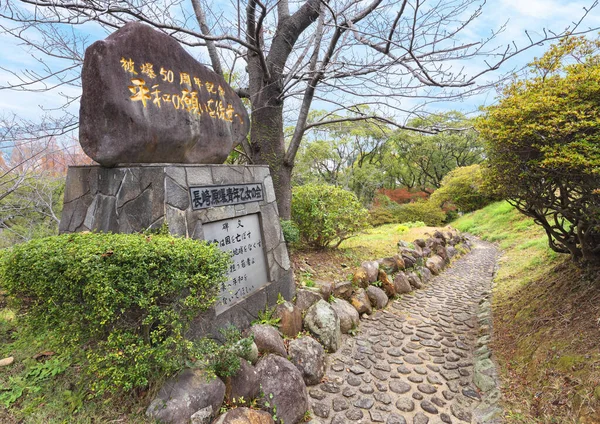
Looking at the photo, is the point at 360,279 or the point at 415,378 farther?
the point at 360,279

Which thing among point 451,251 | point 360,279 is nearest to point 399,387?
point 360,279

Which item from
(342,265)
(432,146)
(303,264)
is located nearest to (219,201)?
(303,264)

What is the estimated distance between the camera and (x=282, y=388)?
8.91ft

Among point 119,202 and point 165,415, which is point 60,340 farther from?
point 119,202

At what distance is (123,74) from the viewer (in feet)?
8.95

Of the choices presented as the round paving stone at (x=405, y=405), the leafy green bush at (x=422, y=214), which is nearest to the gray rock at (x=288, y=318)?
the round paving stone at (x=405, y=405)

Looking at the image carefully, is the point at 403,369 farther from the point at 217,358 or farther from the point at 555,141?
the point at 555,141

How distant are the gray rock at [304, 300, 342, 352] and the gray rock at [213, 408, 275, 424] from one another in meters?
1.43

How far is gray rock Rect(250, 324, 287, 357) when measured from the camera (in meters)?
3.06

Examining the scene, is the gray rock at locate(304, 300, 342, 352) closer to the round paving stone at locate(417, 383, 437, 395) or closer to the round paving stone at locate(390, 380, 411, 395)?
the round paving stone at locate(390, 380, 411, 395)

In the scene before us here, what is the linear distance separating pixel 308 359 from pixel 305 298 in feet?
3.01

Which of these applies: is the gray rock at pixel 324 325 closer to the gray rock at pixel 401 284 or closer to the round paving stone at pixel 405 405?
the round paving stone at pixel 405 405

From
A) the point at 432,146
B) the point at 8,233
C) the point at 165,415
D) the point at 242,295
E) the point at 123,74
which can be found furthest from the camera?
the point at 432,146

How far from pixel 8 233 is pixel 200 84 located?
9248mm
